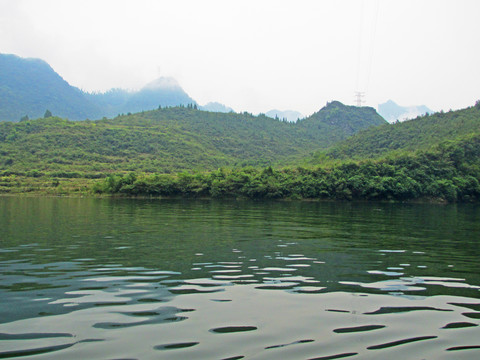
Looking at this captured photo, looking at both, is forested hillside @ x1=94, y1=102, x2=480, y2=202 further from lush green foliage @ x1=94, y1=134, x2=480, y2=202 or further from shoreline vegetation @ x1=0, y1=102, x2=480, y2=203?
shoreline vegetation @ x1=0, y1=102, x2=480, y2=203

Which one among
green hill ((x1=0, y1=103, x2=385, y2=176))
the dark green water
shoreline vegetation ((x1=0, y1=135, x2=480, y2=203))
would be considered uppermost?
green hill ((x1=0, y1=103, x2=385, y2=176))

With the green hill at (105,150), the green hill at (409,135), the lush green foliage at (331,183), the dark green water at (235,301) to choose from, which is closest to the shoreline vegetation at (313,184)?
the lush green foliage at (331,183)

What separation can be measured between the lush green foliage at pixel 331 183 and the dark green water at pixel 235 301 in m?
69.1

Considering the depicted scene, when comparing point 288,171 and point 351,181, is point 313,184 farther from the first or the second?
point 288,171

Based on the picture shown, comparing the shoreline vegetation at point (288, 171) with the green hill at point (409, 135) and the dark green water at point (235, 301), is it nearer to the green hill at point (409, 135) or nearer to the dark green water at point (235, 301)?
the green hill at point (409, 135)

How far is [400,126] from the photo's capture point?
158 metres

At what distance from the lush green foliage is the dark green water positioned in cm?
6907

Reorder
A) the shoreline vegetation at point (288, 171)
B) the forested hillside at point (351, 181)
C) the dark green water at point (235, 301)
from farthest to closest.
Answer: the shoreline vegetation at point (288, 171) < the forested hillside at point (351, 181) < the dark green water at point (235, 301)

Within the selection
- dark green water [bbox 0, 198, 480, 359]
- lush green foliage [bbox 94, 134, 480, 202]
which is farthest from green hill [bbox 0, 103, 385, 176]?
dark green water [bbox 0, 198, 480, 359]

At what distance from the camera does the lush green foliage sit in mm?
86312

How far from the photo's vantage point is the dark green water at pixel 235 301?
6590 mm

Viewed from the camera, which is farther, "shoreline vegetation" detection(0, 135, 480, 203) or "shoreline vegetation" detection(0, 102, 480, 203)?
"shoreline vegetation" detection(0, 102, 480, 203)

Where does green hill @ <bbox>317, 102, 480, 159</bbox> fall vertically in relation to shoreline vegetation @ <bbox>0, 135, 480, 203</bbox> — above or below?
above

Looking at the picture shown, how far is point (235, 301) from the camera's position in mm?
9336
